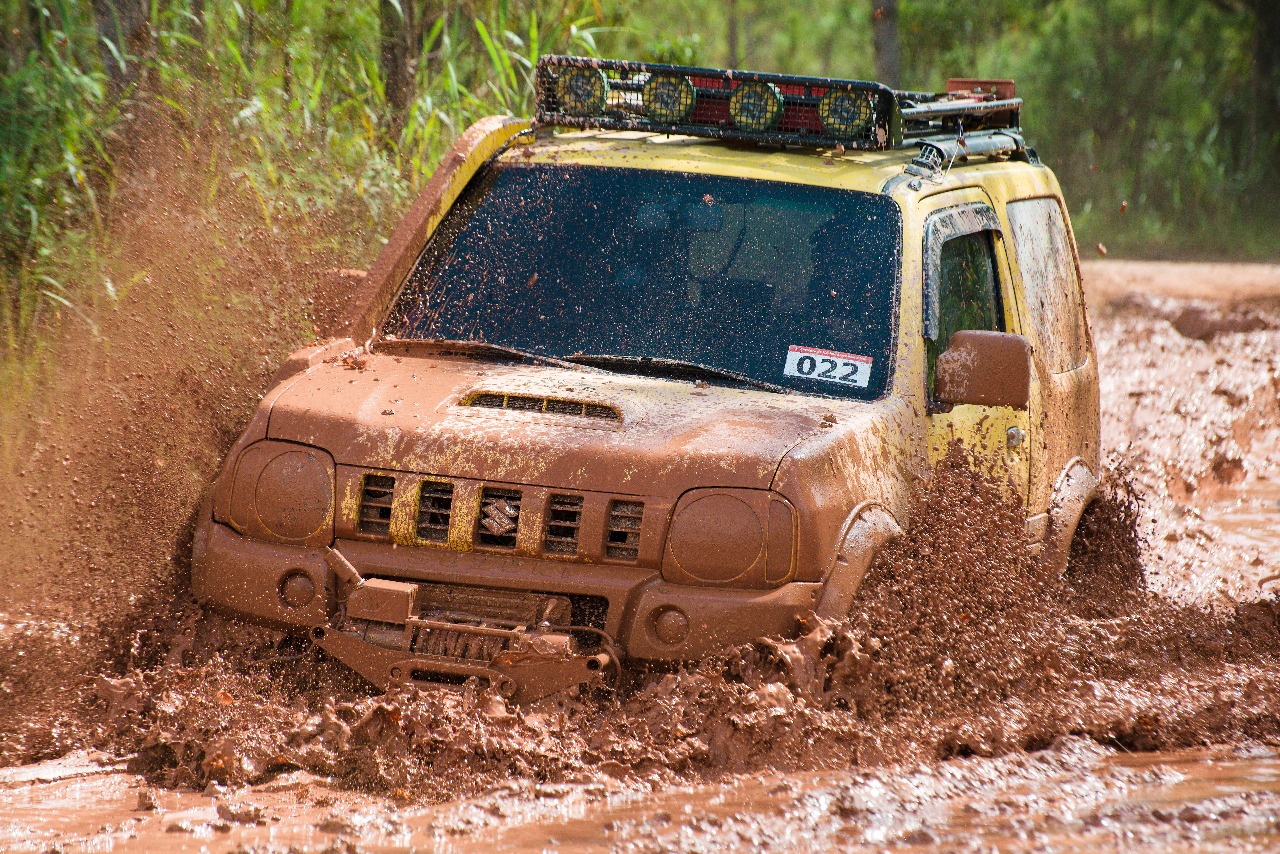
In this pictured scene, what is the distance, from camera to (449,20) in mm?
9805

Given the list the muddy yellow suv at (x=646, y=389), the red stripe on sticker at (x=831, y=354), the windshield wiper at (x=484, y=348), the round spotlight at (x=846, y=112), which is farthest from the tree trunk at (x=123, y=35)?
the red stripe on sticker at (x=831, y=354)

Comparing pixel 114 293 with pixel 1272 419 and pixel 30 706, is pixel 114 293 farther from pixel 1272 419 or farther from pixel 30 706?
pixel 1272 419

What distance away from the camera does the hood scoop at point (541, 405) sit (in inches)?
160

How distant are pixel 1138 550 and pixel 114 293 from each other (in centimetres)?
442

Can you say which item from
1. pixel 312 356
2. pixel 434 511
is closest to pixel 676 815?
pixel 434 511

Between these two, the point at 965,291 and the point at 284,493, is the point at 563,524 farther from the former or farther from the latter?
the point at 965,291

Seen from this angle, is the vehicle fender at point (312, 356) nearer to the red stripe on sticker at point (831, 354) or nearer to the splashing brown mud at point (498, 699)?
the splashing brown mud at point (498, 699)

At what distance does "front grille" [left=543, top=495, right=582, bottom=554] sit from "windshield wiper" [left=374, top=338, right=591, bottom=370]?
66 cm

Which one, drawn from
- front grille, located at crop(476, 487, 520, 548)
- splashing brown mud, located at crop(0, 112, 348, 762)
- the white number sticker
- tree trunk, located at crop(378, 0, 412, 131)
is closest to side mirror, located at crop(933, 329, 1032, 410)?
the white number sticker

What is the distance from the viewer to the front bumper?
3740 millimetres

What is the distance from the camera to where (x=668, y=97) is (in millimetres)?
5012

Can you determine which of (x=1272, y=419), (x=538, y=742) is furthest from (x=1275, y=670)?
(x=1272, y=419)

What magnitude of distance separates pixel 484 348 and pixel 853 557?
1270 millimetres

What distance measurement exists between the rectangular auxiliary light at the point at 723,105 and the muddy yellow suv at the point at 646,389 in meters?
0.01
